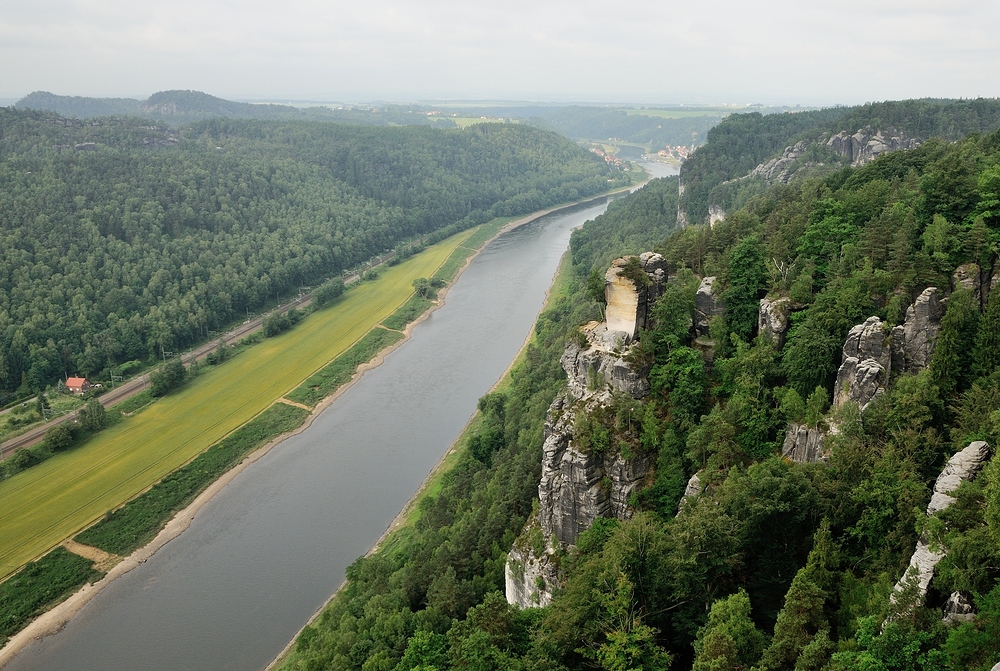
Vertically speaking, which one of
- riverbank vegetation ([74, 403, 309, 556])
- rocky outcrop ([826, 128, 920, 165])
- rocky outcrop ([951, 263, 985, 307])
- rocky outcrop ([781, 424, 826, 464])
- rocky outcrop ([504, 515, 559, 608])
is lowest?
riverbank vegetation ([74, 403, 309, 556])

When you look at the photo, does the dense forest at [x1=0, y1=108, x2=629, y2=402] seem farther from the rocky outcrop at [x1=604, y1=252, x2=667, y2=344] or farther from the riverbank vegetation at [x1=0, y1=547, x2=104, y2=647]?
the rocky outcrop at [x1=604, y1=252, x2=667, y2=344]

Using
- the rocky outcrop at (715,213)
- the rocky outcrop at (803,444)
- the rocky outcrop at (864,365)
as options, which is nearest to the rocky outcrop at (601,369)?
the rocky outcrop at (803,444)

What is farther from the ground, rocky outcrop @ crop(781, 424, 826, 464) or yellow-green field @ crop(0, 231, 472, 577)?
rocky outcrop @ crop(781, 424, 826, 464)

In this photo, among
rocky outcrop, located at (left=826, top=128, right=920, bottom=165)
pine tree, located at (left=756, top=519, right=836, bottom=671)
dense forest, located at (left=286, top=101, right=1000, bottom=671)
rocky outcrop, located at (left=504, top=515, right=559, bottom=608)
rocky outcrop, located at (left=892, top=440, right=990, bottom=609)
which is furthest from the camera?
rocky outcrop, located at (left=826, top=128, right=920, bottom=165)

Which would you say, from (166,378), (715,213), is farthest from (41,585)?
(715,213)

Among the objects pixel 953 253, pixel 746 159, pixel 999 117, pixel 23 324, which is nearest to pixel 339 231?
pixel 23 324

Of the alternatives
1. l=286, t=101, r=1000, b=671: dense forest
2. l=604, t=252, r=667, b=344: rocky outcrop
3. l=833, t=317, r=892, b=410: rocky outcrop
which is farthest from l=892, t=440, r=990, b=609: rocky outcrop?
l=604, t=252, r=667, b=344: rocky outcrop

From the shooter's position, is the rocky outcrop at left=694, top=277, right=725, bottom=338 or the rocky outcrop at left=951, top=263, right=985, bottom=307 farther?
the rocky outcrop at left=694, top=277, right=725, bottom=338

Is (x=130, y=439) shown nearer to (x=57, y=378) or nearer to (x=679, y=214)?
(x=57, y=378)
